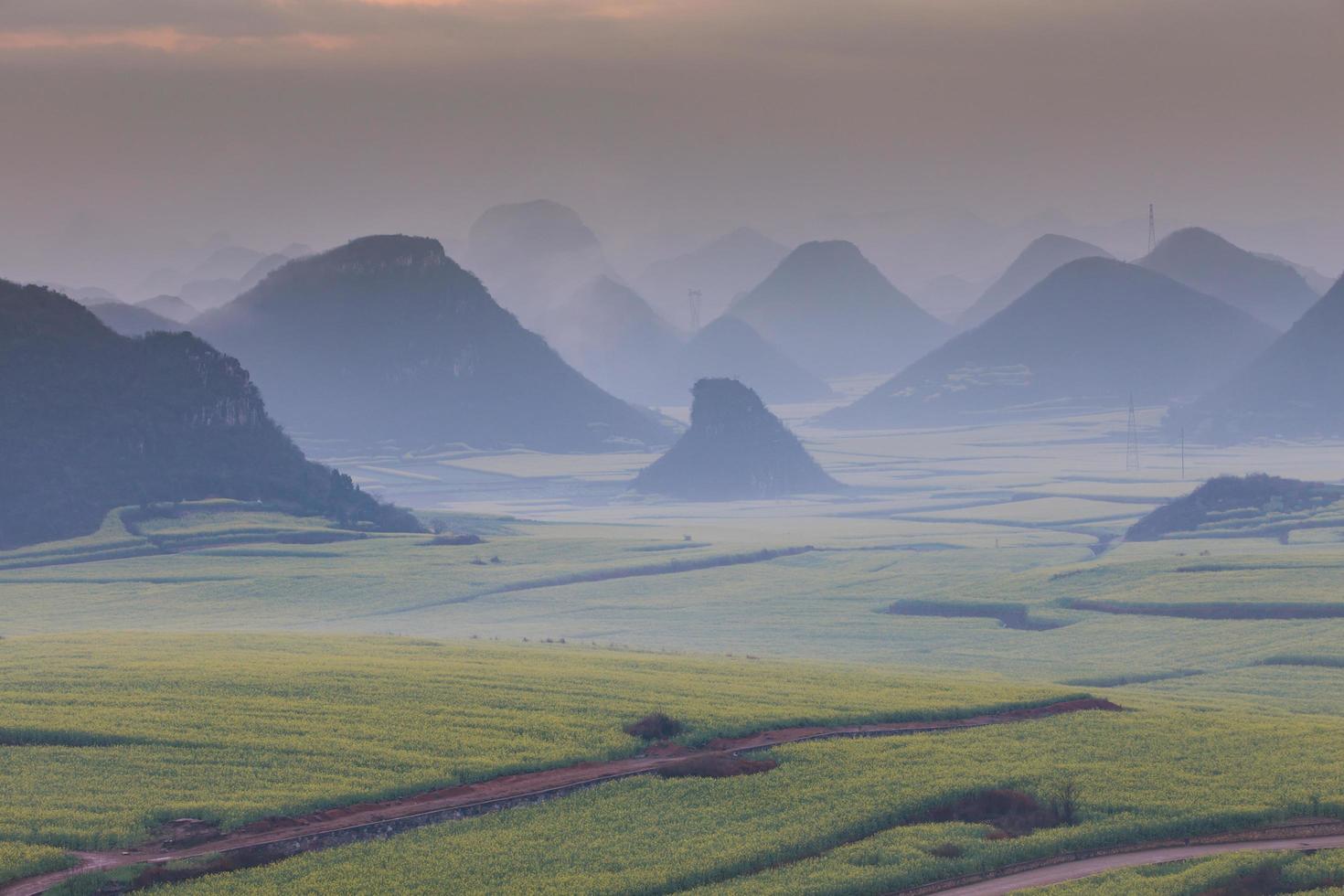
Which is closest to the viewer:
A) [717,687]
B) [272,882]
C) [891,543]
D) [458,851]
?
[272,882]

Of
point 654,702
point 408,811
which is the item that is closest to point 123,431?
point 654,702

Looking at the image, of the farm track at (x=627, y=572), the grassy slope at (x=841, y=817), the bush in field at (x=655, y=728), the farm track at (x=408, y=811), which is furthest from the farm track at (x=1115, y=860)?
the farm track at (x=627, y=572)

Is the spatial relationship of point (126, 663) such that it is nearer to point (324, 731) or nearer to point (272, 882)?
point (324, 731)

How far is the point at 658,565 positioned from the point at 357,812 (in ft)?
276

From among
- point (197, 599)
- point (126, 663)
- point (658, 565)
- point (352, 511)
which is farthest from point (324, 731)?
point (352, 511)

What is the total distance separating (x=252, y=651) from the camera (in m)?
61.5

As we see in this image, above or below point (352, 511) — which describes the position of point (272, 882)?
below

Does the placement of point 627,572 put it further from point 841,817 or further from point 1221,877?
point 1221,877

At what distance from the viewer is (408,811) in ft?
126

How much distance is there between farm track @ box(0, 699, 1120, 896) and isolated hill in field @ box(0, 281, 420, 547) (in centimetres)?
9424

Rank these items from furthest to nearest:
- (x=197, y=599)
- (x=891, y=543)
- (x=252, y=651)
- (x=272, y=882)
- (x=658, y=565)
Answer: (x=891, y=543) < (x=658, y=565) < (x=197, y=599) < (x=252, y=651) < (x=272, y=882)

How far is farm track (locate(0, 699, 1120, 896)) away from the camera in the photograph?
34.7m

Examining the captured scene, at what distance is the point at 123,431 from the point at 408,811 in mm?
109274

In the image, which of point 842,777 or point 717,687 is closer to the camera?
point 842,777
